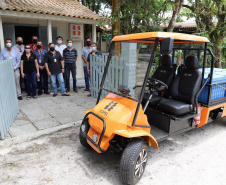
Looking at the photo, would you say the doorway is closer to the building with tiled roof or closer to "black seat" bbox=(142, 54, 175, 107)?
the building with tiled roof

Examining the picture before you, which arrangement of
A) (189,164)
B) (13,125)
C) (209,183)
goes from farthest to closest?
(13,125)
(189,164)
(209,183)

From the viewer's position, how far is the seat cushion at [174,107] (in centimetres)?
355

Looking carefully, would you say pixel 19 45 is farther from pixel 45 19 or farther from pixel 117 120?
pixel 117 120

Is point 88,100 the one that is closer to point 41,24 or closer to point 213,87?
point 213,87

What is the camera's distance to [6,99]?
4.45 metres

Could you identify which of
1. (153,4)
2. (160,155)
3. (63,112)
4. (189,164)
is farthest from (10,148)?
(153,4)

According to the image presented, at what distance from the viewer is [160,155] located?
12.2ft

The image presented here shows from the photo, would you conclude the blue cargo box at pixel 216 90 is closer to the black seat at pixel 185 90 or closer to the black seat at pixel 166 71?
the black seat at pixel 185 90

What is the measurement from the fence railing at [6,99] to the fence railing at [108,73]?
2.63m

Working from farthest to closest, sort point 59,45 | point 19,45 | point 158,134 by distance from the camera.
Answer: point 59,45
point 19,45
point 158,134

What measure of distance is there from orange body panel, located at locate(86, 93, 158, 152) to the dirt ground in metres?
0.47

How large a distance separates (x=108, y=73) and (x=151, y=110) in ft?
8.83

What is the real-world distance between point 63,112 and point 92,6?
14.9 meters

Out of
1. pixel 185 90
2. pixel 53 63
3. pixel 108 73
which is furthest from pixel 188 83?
pixel 53 63
